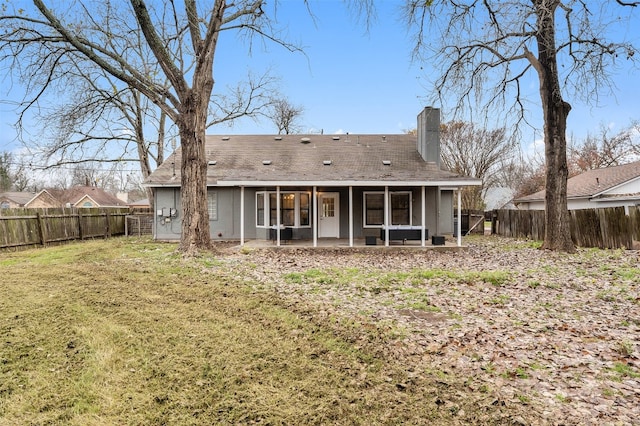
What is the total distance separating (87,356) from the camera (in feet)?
12.1

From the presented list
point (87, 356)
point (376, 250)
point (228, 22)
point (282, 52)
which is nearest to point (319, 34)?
point (282, 52)

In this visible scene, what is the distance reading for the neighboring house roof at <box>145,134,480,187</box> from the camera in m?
12.9

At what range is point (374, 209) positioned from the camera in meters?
14.8

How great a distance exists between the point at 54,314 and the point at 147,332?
5.41ft

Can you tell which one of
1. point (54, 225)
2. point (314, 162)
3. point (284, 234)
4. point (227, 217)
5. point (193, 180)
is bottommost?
point (284, 234)

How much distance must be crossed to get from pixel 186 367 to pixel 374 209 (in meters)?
12.0

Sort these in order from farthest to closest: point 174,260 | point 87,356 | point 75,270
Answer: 1. point 174,260
2. point 75,270
3. point 87,356

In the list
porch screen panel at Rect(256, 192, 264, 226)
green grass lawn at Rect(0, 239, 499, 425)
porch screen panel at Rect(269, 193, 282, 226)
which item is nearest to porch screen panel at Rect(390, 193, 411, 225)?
porch screen panel at Rect(269, 193, 282, 226)

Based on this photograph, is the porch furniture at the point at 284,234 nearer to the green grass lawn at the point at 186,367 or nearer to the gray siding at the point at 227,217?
the gray siding at the point at 227,217

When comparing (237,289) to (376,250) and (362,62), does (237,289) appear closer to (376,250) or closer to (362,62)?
(376,250)

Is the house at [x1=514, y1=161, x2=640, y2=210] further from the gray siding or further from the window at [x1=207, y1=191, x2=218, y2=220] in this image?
the window at [x1=207, y1=191, x2=218, y2=220]

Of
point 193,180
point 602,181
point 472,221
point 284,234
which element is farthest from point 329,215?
point 602,181

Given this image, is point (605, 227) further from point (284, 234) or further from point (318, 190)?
point (284, 234)

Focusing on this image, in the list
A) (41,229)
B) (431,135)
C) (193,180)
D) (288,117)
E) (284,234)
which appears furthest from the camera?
(288,117)
